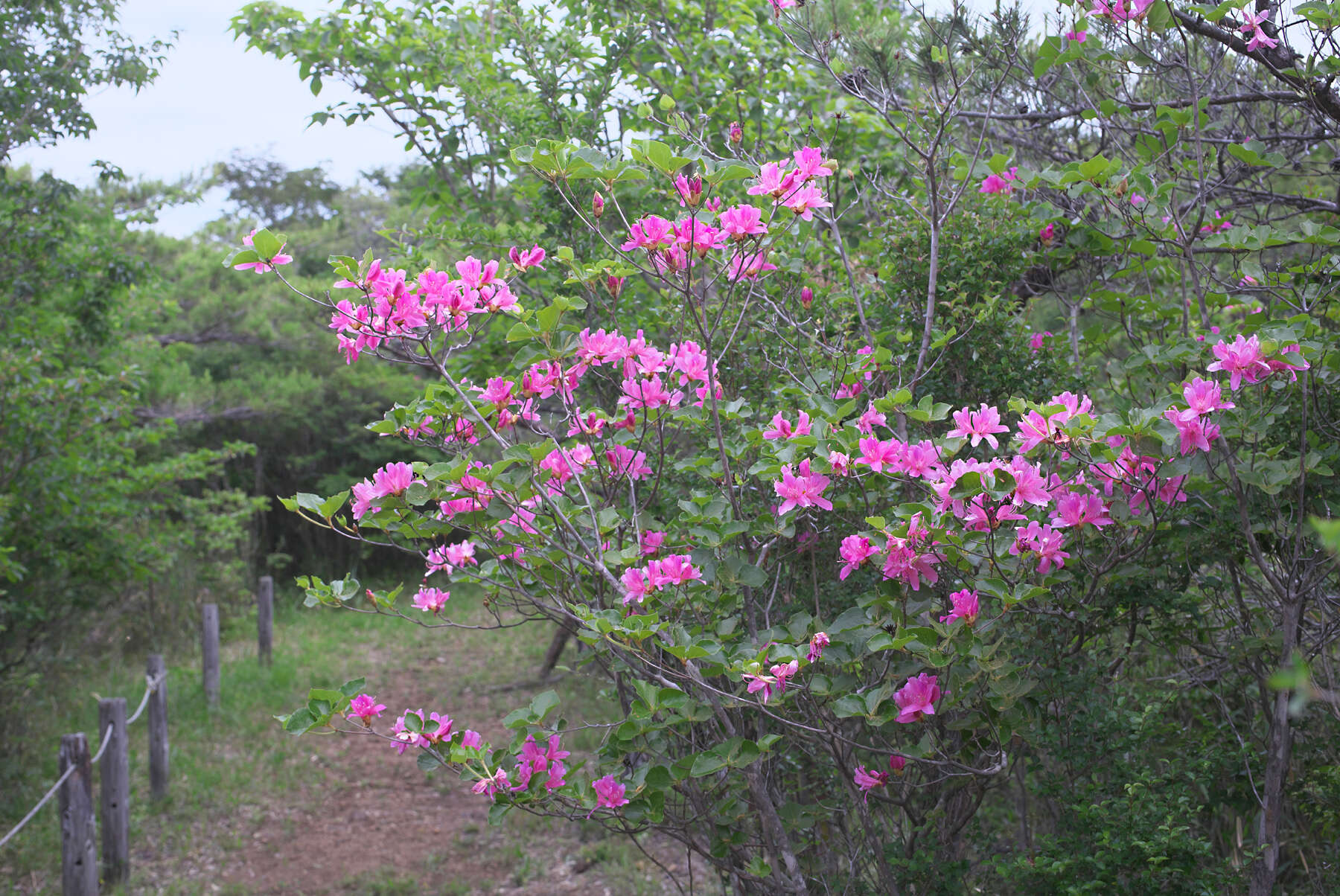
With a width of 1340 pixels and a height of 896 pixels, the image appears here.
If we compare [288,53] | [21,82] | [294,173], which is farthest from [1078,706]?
[294,173]

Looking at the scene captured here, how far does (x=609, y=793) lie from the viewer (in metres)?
1.51

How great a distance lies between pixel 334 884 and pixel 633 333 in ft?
8.75

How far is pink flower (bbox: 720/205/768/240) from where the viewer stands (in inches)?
53.3

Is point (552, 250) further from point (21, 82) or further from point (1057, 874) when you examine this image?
point (21, 82)

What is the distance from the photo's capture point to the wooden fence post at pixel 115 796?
→ 12.6 ft

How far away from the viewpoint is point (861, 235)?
2.77 metres

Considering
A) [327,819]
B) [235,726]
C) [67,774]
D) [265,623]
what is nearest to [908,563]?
[67,774]

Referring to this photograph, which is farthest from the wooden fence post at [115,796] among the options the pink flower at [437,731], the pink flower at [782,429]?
the pink flower at [782,429]

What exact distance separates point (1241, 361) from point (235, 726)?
19.4ft

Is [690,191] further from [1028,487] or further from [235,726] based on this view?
[235,726]

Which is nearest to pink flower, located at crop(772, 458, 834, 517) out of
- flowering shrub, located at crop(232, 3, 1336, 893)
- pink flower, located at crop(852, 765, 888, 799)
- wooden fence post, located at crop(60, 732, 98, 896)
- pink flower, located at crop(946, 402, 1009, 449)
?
flowering shrub, located at crop(232, 3, 1336, 893)

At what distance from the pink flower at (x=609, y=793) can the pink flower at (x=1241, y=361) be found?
1.11m

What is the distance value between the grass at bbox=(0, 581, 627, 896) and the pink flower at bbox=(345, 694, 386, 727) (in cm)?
251

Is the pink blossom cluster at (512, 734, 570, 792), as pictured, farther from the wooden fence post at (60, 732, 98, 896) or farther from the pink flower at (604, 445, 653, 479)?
the wooden fence post at (60, 732, 98, 896)
